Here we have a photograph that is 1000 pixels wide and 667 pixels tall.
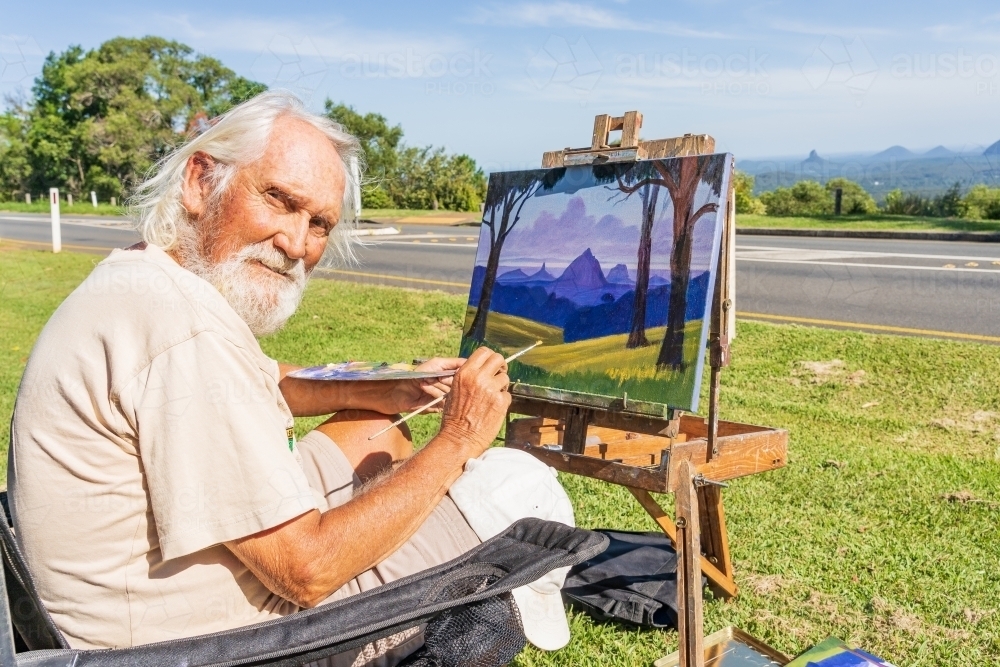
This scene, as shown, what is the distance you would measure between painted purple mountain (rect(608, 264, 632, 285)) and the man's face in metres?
1.02

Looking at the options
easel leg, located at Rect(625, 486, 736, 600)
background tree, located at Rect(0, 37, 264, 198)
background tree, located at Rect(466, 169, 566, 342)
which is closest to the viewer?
easel leg, located at Rect(625, 486, 736, 600)

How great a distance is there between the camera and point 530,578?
1.51 metres

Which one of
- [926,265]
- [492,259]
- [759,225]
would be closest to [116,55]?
[759,225]

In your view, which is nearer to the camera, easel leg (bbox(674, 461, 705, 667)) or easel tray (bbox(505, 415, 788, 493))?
easel leg (bbox(674, 461, 705, 667))

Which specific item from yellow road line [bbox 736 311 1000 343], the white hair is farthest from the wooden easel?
yellow road line [bbox 736 311 1000 343]

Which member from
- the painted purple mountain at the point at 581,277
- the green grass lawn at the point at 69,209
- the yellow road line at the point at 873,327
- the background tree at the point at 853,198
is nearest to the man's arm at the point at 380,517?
the painted purple mountain at the point at 581,277

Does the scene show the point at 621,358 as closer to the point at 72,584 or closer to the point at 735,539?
the point at 735,539

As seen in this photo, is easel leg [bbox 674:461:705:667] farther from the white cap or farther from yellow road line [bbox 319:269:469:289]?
yellow road line [bbox 319:269:469:289]

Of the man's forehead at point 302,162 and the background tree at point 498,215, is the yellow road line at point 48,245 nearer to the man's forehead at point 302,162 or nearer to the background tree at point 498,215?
the background tree at point 498,215

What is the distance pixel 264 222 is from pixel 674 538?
4.53 feet

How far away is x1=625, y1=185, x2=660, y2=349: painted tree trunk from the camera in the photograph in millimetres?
2523

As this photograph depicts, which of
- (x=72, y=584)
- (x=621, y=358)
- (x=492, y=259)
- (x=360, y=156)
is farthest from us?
(x=492, y=259)

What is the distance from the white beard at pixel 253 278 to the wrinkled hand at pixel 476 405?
43cm

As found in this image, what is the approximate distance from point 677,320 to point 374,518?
1178 millimetres
